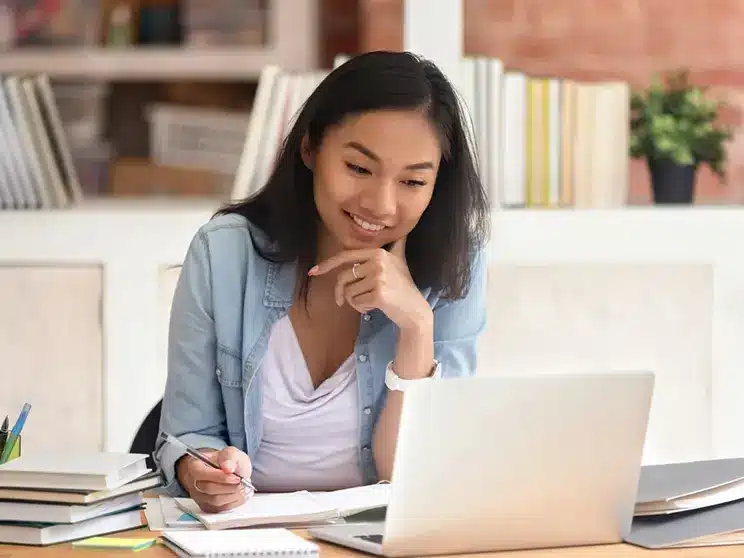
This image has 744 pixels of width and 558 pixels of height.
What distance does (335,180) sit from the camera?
168 centimetres

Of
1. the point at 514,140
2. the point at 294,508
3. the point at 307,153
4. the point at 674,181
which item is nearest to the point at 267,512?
the point at 294,508

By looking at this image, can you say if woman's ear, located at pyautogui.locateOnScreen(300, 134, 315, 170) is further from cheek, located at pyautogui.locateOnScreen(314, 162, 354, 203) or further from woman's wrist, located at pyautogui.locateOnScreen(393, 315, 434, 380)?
woman's wrist, located at pyautogui.locateOnScreen(393, 315, 434, 380)

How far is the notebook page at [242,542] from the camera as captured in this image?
118cm

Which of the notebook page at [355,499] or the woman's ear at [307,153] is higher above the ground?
the woman's ear at [307,153]

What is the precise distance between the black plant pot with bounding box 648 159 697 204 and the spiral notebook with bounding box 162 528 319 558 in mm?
1788

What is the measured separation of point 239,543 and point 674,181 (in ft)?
6.19

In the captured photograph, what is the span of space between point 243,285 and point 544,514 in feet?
2.24

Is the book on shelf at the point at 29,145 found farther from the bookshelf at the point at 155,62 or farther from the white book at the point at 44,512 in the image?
the white book at the point at 44,512

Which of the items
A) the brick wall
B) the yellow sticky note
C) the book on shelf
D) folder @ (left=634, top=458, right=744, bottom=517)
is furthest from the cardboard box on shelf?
the yellow sticky note

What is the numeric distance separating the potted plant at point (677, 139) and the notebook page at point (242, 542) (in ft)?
5.89

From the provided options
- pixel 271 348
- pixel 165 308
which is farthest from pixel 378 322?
pixel 165 308

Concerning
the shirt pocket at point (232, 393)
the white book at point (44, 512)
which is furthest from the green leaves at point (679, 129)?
the white book at point (44, 512)

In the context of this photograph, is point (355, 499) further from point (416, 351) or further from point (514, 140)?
point (514, 140)

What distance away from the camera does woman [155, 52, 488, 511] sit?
1.67 metres
